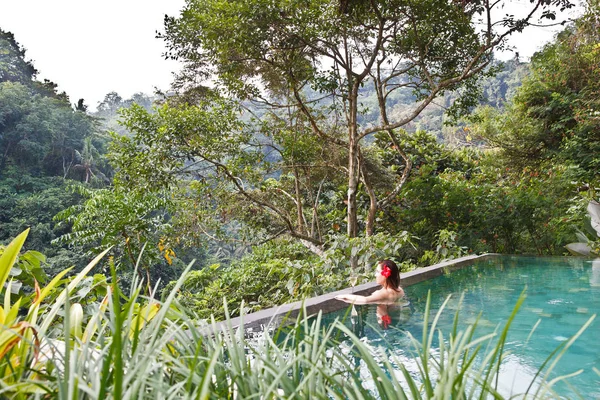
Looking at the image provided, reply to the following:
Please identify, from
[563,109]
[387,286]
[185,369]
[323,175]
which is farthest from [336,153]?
[185,369]

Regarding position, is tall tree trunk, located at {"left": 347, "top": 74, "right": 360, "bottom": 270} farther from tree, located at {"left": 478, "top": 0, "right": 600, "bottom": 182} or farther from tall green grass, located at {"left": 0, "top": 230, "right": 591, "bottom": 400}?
tall green grass, located at {"left": 0, "top": 230, "right": 591, "bottom": 400}

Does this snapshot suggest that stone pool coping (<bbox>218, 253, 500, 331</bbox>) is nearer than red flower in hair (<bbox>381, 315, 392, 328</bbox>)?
Yes

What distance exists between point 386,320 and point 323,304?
0.56 meters

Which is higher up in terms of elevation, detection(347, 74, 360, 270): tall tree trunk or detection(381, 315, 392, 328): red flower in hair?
detection(347, 74, 360, 270): tall tree trunk

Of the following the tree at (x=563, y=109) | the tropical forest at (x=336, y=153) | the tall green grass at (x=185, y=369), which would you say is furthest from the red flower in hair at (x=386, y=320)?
the tree at (x=563, y=109)

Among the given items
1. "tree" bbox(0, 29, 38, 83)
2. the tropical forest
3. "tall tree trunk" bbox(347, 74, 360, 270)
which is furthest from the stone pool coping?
"tree" bbox(0, 29, 38, 83)

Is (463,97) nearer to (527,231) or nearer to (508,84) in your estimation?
(527,231)

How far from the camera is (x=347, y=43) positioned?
776 centimetres

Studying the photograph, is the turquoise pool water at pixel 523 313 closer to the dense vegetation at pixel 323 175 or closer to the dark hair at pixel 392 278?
the dark hair at pixel 392 278

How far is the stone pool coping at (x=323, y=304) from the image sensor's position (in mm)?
2781

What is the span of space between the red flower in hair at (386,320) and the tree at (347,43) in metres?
3.52

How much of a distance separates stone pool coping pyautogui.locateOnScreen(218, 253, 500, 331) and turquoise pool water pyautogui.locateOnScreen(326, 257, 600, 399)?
0.11 meters

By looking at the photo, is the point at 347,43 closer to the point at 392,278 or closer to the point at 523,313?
the point at 392,278

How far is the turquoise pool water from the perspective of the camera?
2605 mm
